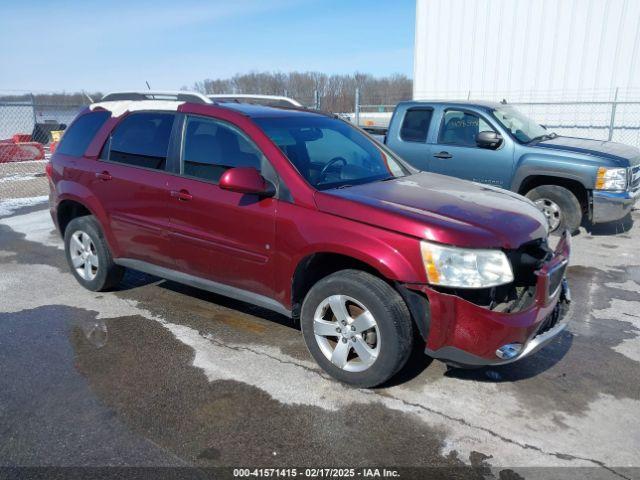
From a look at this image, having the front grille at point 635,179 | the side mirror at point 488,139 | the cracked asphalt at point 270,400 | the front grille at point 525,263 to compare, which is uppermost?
the side mirror at point 488,139

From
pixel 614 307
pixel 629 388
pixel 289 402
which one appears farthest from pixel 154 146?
pixel 614 307

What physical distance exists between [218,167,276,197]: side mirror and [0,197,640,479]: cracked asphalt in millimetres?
1237

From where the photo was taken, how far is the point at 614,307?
15.6 feet

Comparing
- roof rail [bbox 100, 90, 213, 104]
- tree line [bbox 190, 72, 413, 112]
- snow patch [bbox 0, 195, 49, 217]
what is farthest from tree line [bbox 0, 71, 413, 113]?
roof rail [bbox 100, 90, 213, 104]

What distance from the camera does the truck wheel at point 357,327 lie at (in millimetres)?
3062

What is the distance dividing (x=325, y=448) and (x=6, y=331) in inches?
118

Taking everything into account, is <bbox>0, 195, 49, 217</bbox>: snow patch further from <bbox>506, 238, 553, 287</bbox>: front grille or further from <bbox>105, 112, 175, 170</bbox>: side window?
<bbox>506, 238, 553, 287</bbox>: front grille

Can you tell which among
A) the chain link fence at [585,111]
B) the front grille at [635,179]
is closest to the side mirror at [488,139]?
the front grille at [635,179]

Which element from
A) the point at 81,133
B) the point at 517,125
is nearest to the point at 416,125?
the point at 517,125

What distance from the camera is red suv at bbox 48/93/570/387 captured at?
294 cm

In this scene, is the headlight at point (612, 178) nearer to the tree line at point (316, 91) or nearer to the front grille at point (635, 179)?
the front grille at point (635, 179)

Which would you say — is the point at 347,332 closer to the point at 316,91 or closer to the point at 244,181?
the point at 244,181

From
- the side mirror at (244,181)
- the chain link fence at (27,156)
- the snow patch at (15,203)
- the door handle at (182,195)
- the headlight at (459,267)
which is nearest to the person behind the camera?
the headlight at (459,267)

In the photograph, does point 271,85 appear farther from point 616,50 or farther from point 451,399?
point 451,399
